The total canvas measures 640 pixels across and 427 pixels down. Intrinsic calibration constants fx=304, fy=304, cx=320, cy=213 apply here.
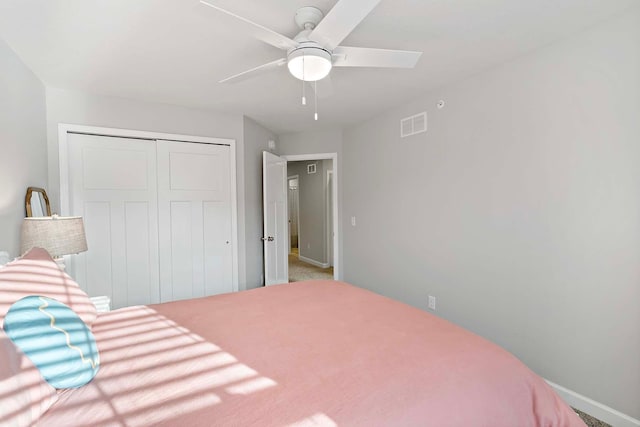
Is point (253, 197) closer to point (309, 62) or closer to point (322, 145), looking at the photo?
point (322, 145)

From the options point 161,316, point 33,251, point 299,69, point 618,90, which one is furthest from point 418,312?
point 33,251

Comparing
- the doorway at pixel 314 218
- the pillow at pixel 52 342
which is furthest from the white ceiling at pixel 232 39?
the doorway at pixel 314 218

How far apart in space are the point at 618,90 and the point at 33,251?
3.17 meters

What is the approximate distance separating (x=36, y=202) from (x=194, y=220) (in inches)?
52.4

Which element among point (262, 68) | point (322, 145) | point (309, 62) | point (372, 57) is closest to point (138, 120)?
point (262, 68)

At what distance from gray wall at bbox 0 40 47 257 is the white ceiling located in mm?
132

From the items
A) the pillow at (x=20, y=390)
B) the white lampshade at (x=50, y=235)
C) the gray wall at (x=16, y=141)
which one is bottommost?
the pillow at (x=20, y=390)

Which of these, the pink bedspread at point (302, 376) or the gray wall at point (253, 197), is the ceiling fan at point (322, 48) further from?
the gray wall at point (253, 197)

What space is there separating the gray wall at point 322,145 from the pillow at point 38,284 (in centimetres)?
318

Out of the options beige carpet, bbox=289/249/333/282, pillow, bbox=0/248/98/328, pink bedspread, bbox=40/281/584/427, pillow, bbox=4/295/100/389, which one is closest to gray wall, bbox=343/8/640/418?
pink bedspread, bbox=40/281/584/427

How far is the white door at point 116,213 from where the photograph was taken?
2.91m

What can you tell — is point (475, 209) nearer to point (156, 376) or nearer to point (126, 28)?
point (156, 376)

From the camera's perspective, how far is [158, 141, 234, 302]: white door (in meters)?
3.27

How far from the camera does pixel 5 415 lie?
70 centimetres
